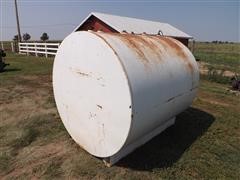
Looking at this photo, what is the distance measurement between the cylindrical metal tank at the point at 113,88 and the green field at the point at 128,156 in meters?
0.30

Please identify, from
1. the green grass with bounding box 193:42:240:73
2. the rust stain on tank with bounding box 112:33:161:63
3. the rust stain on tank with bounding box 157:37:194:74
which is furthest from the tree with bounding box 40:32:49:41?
the rust stain on tank with bounding box 112:33:161:63

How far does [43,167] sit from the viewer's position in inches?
161

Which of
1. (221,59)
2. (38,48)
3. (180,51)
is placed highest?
(180,51)

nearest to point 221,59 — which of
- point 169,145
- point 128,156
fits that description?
point 169,145

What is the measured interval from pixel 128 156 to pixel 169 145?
1.00m

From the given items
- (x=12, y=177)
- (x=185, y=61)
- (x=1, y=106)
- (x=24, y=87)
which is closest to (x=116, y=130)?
(x=12, y=177)

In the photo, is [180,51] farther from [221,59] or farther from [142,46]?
[221,59]

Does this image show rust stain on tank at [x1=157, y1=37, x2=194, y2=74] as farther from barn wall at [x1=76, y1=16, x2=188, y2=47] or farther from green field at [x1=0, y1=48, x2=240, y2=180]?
barn wall at [x1=76, y1=16, x2=188, y2=47]

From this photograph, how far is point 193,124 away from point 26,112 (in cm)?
421

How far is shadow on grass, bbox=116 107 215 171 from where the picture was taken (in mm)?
4160

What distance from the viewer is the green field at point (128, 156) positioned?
13.0 feet

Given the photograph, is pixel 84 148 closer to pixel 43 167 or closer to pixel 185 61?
pixel 43 167

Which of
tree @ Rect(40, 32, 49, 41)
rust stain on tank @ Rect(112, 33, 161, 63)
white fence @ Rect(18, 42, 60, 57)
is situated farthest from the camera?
tree @ Rect(40, 32, 49, 41)

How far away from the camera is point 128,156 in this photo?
430cm
